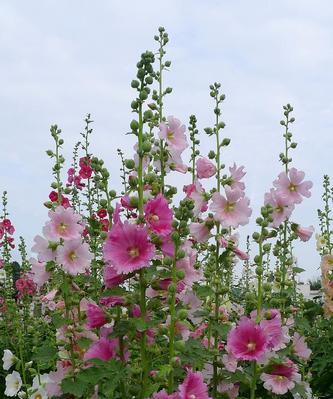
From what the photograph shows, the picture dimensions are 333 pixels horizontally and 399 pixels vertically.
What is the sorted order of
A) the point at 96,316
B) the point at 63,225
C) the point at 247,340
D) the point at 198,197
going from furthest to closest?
the point at 198,197 → the point at 63,225 → the point at 247,340 → the point at 96,316

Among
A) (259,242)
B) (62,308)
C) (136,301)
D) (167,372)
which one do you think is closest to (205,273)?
(259,242)

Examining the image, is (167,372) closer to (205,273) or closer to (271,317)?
(271,317)

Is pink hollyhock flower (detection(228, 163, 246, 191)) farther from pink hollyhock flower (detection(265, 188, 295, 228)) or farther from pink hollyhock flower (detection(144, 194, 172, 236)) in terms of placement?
pink hollyhock flower (detection(144, 194, 172, 236))

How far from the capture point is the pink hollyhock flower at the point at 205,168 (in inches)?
123

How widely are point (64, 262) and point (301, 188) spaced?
119 cm

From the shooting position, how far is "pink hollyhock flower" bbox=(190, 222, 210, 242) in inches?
114

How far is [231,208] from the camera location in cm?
286

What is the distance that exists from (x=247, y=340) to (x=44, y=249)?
0.94 m

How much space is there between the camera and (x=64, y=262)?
284 cm

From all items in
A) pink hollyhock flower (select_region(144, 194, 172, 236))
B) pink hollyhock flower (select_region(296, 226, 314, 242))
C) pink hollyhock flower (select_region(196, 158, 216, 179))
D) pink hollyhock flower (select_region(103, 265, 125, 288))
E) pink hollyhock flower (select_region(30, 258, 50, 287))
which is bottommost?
pink hollyhock flower (select_region(103, 265, 125, 288))

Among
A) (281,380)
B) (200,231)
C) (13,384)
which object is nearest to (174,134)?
(200,231)

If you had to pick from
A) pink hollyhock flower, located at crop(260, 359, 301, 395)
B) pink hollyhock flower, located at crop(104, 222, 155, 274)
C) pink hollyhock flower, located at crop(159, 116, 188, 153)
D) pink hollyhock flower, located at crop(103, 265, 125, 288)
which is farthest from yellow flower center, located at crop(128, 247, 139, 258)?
pink hollyhock flower, located at crop(260, 359, 301, 395)

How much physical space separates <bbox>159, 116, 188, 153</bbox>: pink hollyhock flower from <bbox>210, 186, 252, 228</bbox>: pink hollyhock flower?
261 mm

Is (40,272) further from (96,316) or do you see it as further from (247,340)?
(247,340)
